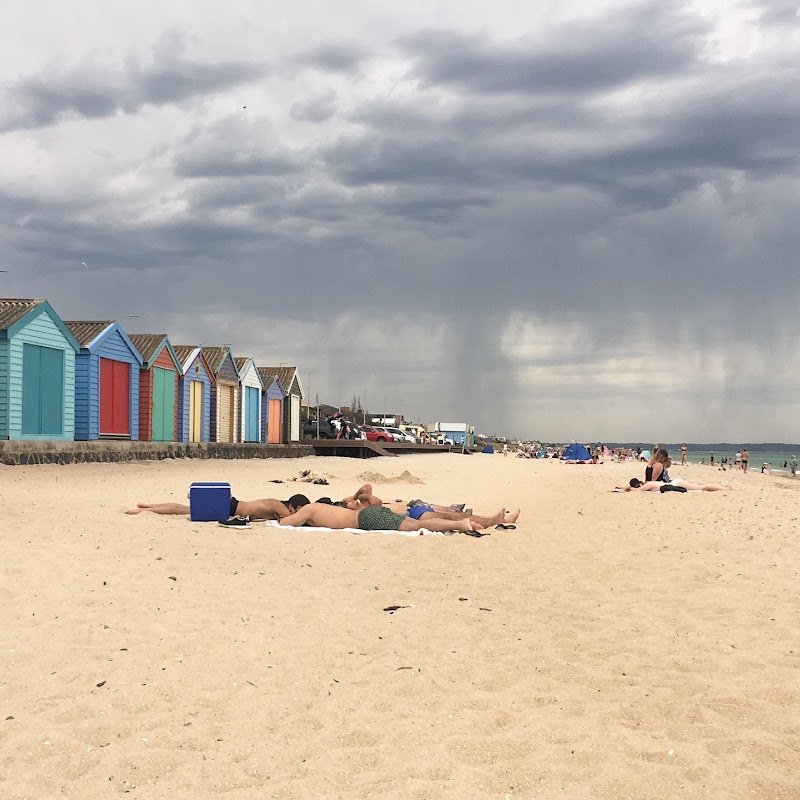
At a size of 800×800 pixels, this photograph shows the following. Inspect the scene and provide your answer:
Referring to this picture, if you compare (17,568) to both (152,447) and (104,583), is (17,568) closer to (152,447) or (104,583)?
(104,583)

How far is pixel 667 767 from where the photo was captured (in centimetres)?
455

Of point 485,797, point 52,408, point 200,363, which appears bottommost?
point 485,797

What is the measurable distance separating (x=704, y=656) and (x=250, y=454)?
→ 27.9 meters

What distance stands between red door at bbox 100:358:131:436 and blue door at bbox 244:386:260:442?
13.0 m

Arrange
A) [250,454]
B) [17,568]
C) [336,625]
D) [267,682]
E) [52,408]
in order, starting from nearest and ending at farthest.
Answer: [267,682] < [336,625] < [17,568] < [52,408] < [250,454]

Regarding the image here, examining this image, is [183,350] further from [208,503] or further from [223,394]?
Result: [208,503]

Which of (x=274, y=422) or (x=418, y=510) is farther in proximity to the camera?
(x=274, y=422)

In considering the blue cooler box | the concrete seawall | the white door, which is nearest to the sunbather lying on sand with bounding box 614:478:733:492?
the blue cooler box

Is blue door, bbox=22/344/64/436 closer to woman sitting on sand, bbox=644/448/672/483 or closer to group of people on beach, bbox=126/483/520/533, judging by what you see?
group of people on beach, bbox=126/483/520/533

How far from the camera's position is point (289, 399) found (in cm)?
4825

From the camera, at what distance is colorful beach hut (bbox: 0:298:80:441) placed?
2059 centimetres

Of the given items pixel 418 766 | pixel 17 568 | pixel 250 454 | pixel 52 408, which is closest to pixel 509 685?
pixel 418 766

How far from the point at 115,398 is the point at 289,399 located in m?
21.9

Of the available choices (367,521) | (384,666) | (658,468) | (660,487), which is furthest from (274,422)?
(384,666)
